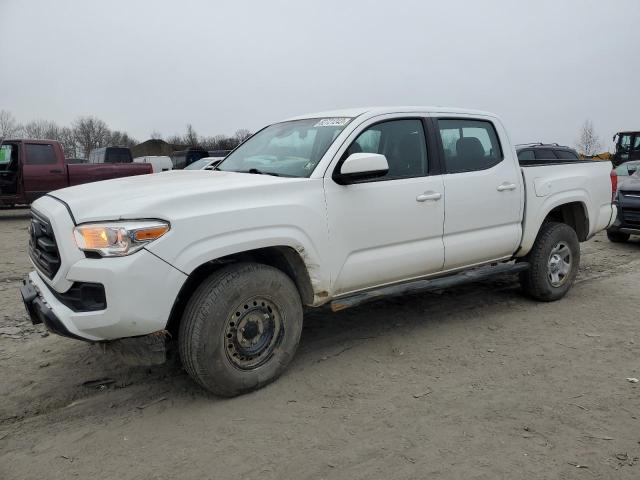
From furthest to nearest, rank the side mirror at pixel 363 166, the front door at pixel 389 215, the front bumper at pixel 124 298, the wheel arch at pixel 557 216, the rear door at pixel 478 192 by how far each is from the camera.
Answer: the wheel arch at pixel 557 216
the rear door at pixel 478 192
the front door at pixel 389 215
the side mirror at pixel 363 166
the front bumper at pixel 124 298

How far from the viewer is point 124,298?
274 centimetres

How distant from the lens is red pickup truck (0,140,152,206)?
1220 cm

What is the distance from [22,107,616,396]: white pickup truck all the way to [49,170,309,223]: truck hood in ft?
0.03

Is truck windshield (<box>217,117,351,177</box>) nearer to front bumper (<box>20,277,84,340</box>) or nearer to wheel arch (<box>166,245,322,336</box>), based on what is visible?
wheel arch (<box>166,245,322,336</box>)

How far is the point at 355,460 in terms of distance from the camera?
8.60 feet

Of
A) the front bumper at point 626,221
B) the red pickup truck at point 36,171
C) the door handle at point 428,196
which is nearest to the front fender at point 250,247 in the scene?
the door handle at point 428,196

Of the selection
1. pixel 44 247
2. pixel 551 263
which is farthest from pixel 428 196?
pixel 44 247

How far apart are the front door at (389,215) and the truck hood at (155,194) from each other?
0.44 m

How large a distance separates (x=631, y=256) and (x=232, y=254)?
726cm

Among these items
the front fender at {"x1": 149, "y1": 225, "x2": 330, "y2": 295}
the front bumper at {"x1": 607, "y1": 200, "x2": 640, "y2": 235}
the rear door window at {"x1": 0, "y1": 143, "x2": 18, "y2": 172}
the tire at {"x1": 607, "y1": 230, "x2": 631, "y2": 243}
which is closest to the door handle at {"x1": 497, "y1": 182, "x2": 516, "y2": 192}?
the front fender at {"x1": 149, "y1": 225, "x2": 330, "y2": 295}

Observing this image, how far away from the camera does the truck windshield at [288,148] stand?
375 centimetres

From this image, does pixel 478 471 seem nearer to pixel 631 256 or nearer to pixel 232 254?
pixel 232 254

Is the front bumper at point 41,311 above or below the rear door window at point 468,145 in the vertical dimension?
below

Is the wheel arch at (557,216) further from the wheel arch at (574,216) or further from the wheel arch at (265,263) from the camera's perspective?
the wheel arch at (265,263)
